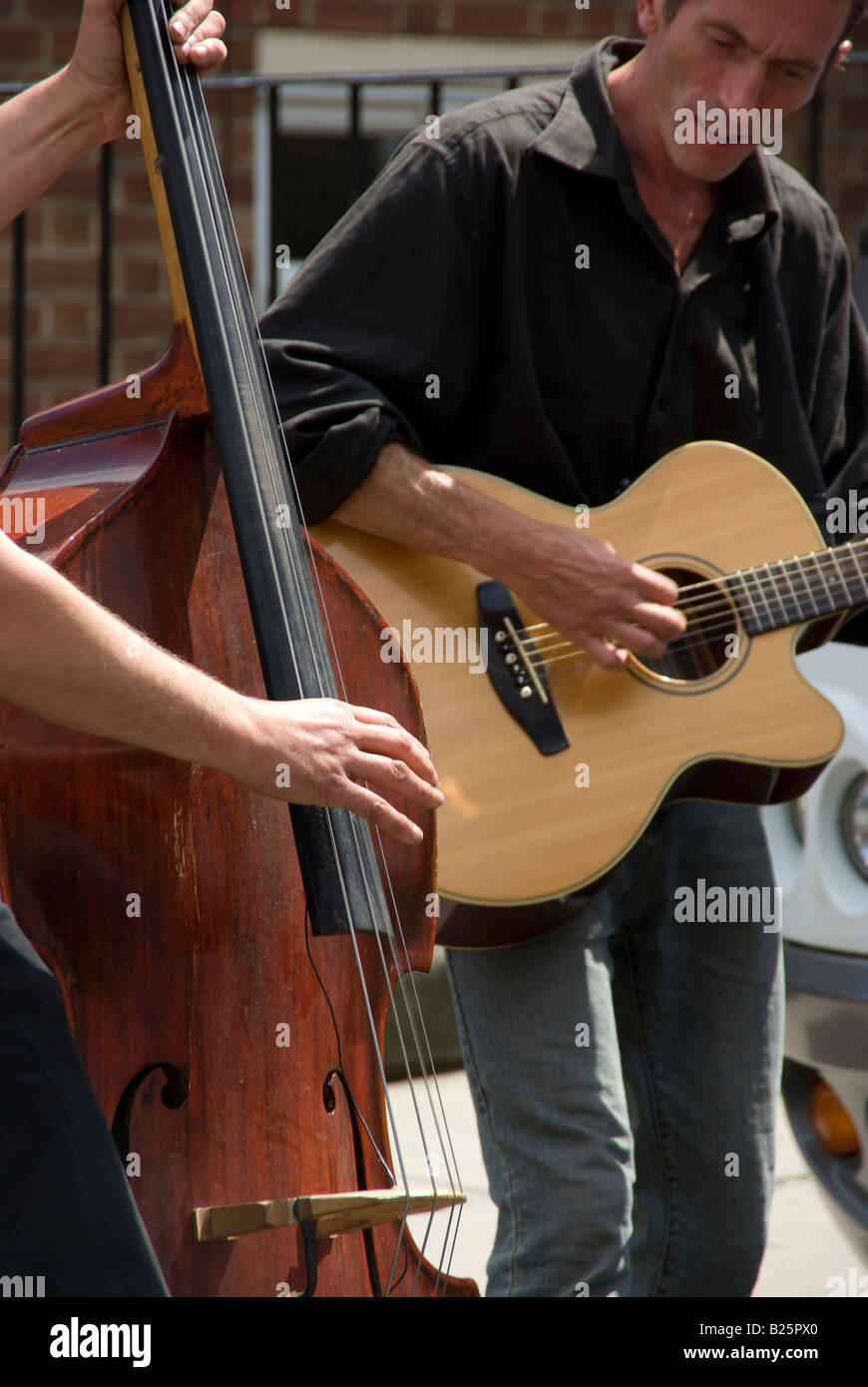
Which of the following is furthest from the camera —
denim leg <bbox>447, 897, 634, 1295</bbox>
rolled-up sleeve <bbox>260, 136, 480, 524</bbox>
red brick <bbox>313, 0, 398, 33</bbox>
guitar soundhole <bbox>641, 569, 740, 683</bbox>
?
red brick <bbox>313, 0, 398, 33</bbox>

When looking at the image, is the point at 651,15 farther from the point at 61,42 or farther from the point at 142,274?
the point at 61,42

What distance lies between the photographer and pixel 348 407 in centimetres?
201

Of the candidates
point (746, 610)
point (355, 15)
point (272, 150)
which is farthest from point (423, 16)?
point (746, 610)

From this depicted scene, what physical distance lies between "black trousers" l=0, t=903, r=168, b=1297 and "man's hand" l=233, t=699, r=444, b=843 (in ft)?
0.90

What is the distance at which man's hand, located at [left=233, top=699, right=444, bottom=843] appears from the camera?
4.46ft

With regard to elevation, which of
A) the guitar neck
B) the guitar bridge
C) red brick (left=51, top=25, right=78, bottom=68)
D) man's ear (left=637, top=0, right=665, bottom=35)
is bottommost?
the guitar bridge

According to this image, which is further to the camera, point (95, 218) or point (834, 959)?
point (95, 218)

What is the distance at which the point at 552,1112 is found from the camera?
1967 mm

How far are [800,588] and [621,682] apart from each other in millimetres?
311

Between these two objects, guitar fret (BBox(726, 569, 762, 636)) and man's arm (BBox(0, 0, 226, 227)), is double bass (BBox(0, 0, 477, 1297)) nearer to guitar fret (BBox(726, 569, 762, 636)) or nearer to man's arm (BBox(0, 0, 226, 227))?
man's arm (BBox(0, 0, 226, 227))

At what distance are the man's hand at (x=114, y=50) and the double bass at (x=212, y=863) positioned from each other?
0.03 meters

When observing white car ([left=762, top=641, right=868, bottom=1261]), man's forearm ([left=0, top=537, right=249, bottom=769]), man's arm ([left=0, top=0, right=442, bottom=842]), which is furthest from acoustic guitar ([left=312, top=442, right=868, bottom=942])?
man's forearm ([left=0, top=537, right=249, bottom=769])
